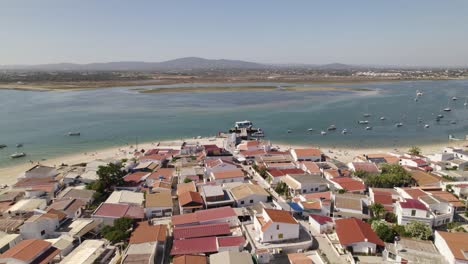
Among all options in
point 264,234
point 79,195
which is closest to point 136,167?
point 79,195

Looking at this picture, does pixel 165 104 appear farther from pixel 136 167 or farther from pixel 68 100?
pixel 136 167

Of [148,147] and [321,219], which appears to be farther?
[148,147]

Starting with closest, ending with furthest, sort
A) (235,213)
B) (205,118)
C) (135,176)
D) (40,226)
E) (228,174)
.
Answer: (40,226)
(235,213)
(228,174)
(135,176)
(205,118)

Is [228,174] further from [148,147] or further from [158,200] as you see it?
[148,147]

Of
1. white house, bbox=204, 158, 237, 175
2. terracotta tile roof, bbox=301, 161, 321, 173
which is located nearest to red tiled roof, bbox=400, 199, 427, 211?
terracotta tile roof, bbox=301, 161, 321, 173

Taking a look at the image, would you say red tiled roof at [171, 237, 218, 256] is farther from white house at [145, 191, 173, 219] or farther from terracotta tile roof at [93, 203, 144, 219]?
terracotta tile roof at [93, 203, 144, 219]

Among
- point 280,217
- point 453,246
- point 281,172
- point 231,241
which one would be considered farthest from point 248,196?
point 453,246
